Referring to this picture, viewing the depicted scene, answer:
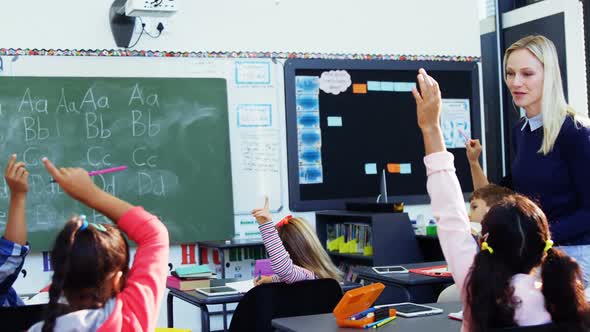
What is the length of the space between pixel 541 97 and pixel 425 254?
3.36 metres

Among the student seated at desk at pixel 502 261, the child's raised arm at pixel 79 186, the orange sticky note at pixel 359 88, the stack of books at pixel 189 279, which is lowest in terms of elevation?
the stack of books at pixel 189 279

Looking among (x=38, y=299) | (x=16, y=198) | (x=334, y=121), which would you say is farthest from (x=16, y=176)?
(x=334, y=121)

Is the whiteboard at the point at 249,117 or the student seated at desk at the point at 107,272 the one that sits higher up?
the whiteboard at the point at 249,117

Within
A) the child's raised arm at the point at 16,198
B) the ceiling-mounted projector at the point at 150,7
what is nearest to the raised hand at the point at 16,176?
the child's raised arm at the point at 16,198

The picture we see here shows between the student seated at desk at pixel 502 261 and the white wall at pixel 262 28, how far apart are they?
13.7 feet

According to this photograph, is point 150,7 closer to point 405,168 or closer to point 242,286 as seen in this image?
point 242,286

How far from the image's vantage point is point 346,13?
6512 millimetres

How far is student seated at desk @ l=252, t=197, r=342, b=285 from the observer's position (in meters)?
3.89

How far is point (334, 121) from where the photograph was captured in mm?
6355

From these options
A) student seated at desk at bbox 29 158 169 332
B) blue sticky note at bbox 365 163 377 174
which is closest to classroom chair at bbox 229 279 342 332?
student seated at desk at bbox 29 158 169 332

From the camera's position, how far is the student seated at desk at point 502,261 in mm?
1790

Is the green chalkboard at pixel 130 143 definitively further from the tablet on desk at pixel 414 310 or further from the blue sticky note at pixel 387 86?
the tablet on desk at pixel 414 310

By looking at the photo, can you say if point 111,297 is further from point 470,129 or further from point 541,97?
point 470,129

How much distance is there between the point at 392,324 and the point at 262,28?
3922 millimetres
